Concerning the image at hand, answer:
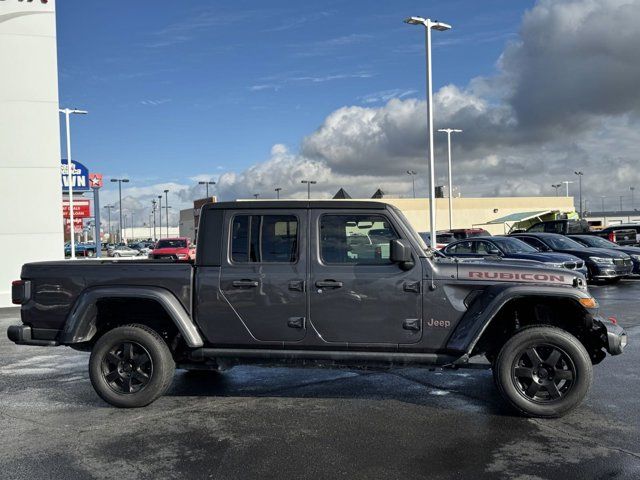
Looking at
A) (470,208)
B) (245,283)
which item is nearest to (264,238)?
(245,283)

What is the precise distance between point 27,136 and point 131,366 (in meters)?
12.4

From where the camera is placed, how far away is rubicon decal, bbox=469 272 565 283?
18.0 feet

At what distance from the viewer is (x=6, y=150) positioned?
1591 centimetres

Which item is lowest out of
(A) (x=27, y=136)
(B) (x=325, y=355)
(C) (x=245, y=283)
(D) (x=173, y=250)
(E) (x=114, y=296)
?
(B) (x=325, y=355)

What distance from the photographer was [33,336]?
240 inches

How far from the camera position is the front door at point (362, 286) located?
18.1 ft

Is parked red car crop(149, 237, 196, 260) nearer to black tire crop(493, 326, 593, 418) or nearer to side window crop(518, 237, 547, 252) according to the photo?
side window crop(518, 237, 547, 252)

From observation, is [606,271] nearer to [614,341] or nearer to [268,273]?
[614,341]

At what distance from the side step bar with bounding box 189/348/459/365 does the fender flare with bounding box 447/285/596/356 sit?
0.20m

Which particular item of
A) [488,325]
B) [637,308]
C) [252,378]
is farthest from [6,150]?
[637,308]

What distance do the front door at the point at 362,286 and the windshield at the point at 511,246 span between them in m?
10.7

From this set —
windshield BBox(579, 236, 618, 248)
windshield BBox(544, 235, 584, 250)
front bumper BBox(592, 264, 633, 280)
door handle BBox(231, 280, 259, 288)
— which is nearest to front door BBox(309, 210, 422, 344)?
door handle BBox(231, 280, 259, 288)

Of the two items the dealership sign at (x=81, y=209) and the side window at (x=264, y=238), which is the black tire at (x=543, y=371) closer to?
the side window at (x=264, y=238)

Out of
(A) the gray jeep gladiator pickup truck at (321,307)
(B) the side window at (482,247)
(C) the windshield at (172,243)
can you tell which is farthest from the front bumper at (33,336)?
(C) the windshield at (172,243)
